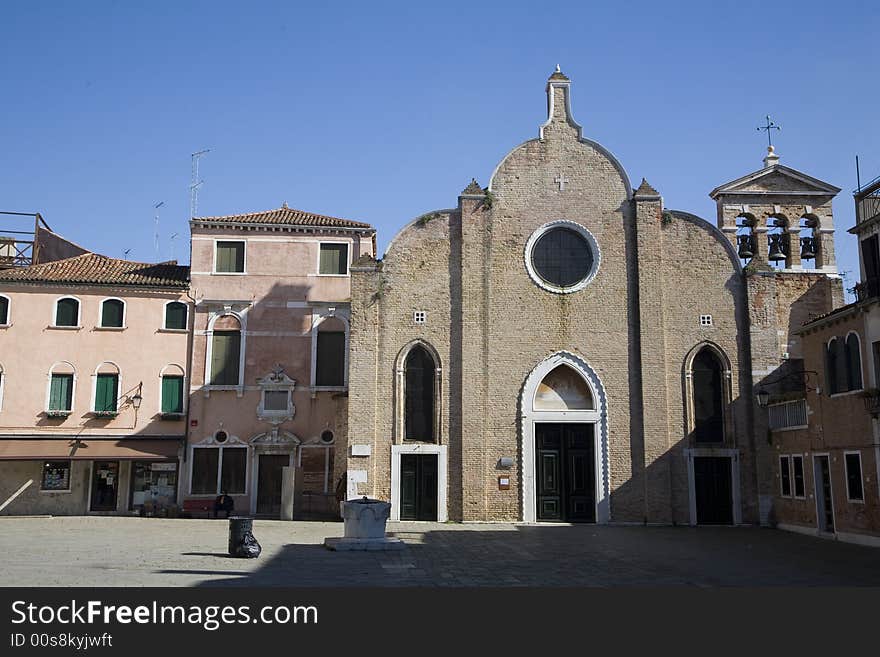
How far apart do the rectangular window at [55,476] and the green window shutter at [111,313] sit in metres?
5.07

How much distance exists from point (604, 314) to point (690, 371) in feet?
10.5

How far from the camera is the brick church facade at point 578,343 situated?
26.4 m

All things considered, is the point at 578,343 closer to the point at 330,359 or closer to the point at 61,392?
the point at 330,359

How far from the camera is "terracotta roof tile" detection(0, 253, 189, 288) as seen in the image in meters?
30.6

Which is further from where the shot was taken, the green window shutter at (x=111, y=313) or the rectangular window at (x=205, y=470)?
the green window shutter at (x=111, y=313)

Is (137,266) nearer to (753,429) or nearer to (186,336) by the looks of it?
(186,336)

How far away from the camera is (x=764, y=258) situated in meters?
28.0

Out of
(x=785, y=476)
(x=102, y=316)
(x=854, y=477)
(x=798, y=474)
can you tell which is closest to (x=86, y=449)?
(x=102, y=316)

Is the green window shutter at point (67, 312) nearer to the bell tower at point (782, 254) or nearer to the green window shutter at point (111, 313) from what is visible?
the green window shutter at point (111, 313)

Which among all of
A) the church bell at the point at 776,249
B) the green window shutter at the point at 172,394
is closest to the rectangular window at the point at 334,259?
the green window shutter at the point at 172,394

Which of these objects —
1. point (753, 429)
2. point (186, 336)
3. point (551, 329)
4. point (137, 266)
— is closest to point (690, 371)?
point (753, 429)

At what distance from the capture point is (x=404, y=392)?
88.6 ft

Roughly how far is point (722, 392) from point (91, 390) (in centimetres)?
2141

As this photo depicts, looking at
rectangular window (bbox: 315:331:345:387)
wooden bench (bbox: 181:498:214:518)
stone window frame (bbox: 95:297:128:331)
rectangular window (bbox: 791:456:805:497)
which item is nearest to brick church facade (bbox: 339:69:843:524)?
rectangular window (bbox: 791:456:805:497)
